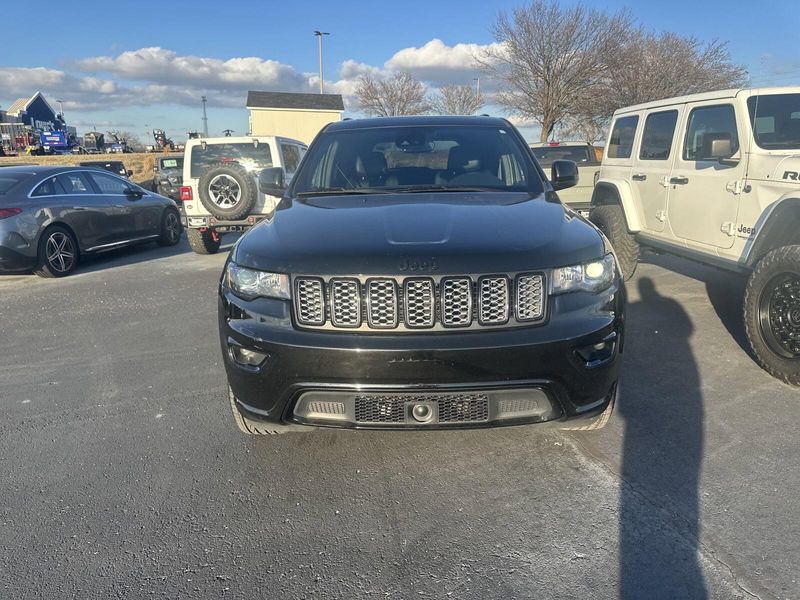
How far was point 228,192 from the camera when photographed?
27.4 feet

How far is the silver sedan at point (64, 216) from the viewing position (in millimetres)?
7328

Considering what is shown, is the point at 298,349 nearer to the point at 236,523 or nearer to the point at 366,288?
the point at 366,288

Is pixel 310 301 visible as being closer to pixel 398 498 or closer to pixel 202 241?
pixel 398 498

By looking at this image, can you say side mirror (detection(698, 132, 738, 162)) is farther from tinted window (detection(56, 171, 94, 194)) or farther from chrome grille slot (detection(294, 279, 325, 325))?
tinted window (detection(56, 171, 94, 194))

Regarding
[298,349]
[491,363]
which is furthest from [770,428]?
[298,349]

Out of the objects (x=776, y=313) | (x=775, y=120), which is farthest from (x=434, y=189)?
(x=775, y=120)

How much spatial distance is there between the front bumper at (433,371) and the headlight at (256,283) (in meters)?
0.04

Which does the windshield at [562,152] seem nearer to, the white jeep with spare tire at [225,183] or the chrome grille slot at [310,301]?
the white jeep with spare tire at [225,183]

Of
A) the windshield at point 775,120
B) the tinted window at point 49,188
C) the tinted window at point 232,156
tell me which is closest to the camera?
the windshield at point 775,120

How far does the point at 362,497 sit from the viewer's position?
263 centimetres

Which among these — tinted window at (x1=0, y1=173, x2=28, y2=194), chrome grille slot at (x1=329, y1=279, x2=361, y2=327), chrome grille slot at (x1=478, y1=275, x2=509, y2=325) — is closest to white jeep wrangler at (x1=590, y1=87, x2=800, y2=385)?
chrome grille slot at (x1=478, y1=275, x2=509, y2=325)

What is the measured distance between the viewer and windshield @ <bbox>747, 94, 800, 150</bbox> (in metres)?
4.41

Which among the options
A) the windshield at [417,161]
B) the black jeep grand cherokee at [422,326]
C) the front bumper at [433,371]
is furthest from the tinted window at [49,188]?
the front bumper at [433,371]

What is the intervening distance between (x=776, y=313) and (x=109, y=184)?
31.1 ft
